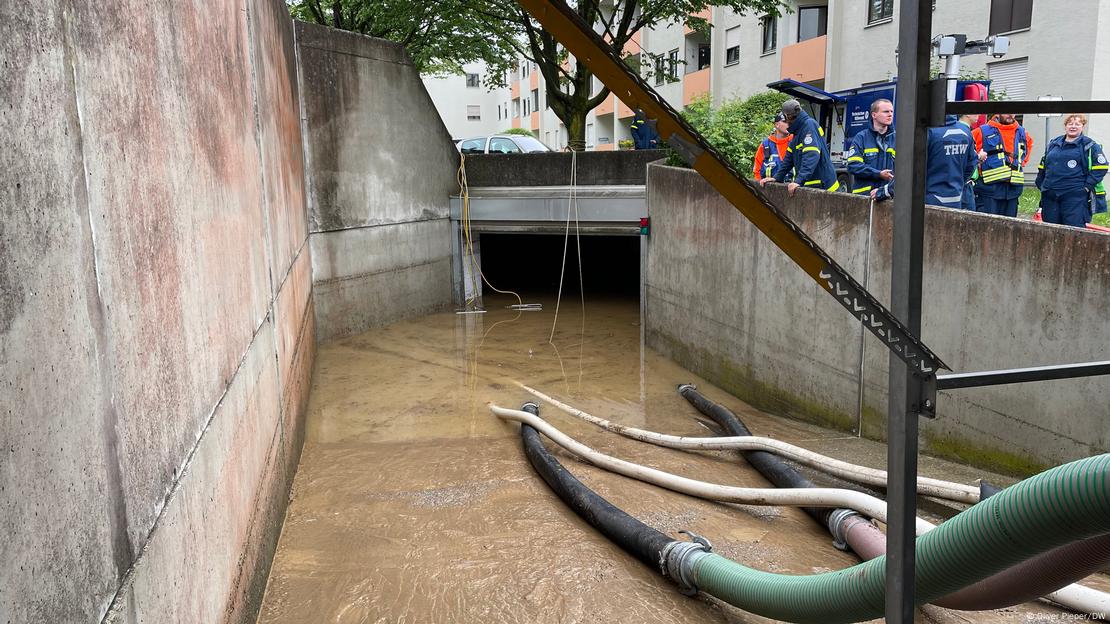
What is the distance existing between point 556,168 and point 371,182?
316 cm

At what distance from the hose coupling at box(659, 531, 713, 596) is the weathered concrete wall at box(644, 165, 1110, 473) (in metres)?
2.39

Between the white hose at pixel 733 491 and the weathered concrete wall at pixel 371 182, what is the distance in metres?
5.13

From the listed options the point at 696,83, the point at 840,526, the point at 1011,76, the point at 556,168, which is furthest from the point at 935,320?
the point at 696,83

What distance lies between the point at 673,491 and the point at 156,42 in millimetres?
3825

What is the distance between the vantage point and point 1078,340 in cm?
459

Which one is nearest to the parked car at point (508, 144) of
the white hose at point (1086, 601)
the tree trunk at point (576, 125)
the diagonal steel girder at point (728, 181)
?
the tree trunk at point (576, 125)

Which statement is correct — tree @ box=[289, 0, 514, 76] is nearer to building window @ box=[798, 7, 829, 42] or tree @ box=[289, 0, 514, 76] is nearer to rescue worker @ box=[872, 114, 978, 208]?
building window @ box=[798, 7, 829, 42]

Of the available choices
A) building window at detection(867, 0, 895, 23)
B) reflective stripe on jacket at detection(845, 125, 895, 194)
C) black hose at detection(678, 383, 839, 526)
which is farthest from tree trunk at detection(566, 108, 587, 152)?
black hose at detection(678, 383, 839, 526)

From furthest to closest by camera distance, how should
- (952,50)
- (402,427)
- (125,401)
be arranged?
1. (402,427)
2. (952,50)
3. (125,401)

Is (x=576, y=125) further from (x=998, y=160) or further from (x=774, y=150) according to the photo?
(x=998, y=160)

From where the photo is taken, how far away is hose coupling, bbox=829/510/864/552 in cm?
416

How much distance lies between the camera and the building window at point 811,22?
2211 centimetres

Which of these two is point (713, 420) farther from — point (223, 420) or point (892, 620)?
point (892, 620)

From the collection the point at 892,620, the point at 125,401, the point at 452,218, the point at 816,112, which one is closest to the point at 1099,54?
the point at 816,112
